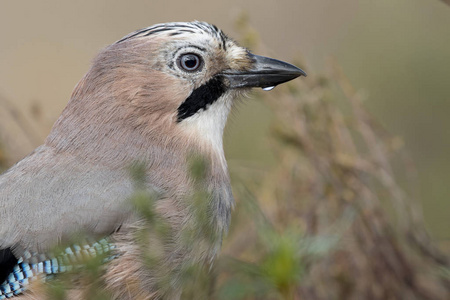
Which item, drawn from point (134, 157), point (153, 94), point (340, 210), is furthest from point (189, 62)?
point (340, 210)

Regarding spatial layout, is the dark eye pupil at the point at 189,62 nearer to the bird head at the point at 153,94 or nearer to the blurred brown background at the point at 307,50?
the bird head at the point at 153,94

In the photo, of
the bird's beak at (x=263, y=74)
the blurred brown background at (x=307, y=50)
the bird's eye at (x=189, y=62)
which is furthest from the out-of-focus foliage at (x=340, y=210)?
the blurred brown background at (x=307, y=50)

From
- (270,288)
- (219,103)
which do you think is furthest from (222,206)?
(270,288)

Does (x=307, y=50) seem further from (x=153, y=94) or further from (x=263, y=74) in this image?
(x=153, y=94)

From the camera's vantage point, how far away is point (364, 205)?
399 centimetres

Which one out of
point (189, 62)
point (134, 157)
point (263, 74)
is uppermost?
point (263, 74)

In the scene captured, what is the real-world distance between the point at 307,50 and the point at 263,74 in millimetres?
4158

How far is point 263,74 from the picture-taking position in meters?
3.80

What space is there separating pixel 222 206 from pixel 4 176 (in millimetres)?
865

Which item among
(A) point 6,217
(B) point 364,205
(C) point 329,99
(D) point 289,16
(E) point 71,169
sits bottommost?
(A) point 6,217

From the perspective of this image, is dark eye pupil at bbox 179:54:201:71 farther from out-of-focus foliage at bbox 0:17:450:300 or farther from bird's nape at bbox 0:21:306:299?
out-of-focus foliage at bbox 0:17:450:300

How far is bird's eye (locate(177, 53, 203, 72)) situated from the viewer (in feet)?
11.9

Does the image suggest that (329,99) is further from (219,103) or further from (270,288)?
(270,288)

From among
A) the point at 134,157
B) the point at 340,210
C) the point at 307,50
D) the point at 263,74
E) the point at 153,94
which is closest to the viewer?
the point at 134,157
